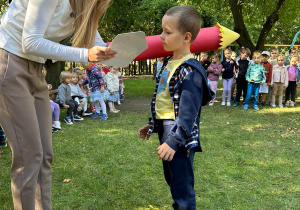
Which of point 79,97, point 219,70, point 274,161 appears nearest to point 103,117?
point 79,97

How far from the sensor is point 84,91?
10312 mm

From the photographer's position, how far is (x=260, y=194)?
400 centimetres

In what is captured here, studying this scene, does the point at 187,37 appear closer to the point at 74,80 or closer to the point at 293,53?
the point at 74,80

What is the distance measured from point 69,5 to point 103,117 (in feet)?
22.6

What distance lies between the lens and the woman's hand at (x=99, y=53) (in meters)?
2.21

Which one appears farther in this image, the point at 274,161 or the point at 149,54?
the point at 149,54

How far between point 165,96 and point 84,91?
7957 mm

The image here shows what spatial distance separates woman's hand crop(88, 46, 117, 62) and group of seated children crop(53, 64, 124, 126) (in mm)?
5681

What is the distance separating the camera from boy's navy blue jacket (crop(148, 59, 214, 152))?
2350 millimetres

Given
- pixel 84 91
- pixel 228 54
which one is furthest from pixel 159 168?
pixel 228 54

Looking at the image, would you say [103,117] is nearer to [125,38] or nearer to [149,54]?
[149,54]

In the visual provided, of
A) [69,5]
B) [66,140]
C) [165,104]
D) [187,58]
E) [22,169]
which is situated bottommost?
[66,140]

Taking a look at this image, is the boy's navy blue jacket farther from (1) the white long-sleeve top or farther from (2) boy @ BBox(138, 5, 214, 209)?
(1) the white long-sleeve top

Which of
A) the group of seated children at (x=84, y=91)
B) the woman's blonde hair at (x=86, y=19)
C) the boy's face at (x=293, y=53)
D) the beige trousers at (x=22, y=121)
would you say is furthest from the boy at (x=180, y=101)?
the boy's face at (x=293, y=53)
